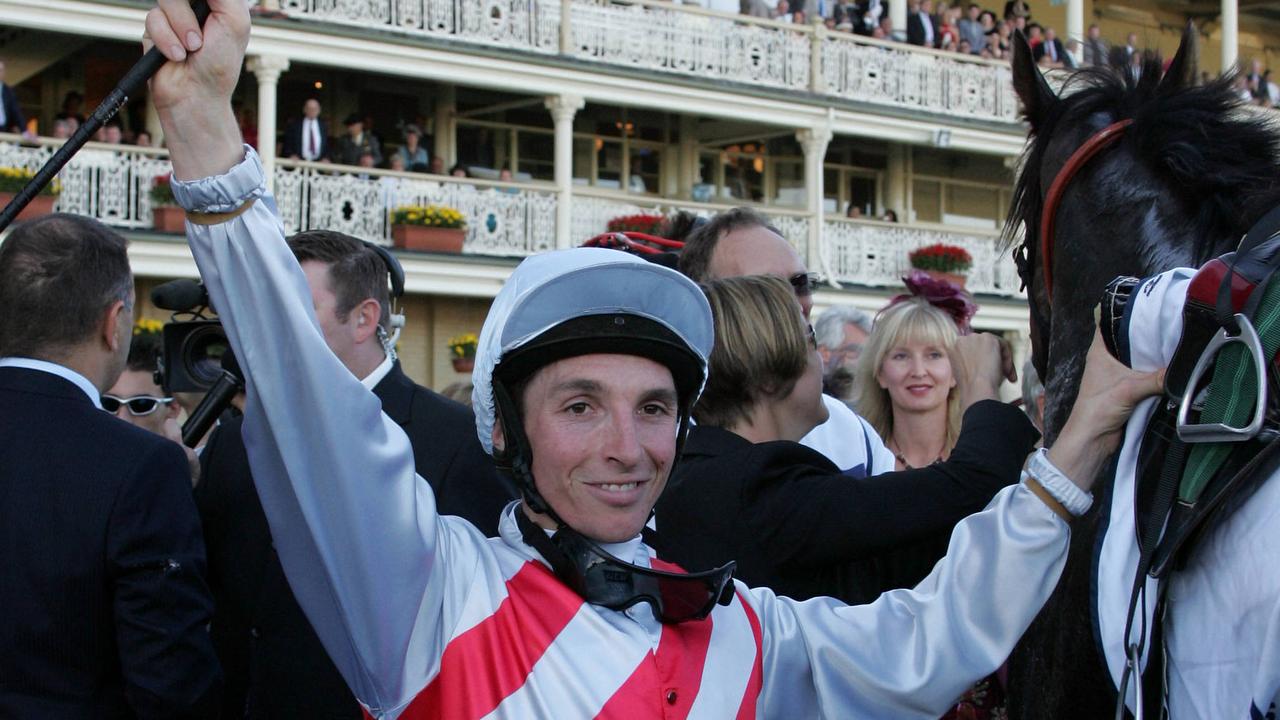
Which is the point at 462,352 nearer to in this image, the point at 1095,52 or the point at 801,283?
the point at 801,283

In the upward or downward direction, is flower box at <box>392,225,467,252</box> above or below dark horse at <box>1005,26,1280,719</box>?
above

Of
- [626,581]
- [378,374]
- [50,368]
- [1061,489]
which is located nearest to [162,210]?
[378,374]

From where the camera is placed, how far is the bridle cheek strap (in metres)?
2.66

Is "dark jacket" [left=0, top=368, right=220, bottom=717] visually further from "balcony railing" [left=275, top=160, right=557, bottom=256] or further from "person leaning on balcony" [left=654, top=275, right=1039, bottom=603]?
"balcony railing" [left=275, top=160, right=557, bottom=256]

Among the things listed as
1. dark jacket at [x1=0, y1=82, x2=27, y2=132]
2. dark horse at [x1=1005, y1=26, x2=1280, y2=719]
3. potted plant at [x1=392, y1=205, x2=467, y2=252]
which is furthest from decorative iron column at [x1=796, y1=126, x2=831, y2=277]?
dark horse at [x1=1005, y1=26, x2=1280, y2=719]

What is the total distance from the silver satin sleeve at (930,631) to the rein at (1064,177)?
988 mm

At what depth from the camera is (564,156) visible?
19.4 metres

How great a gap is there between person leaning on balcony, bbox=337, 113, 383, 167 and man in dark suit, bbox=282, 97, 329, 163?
0.28 metres

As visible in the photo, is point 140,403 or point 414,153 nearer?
point 140,403

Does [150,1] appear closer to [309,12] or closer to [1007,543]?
[309,12]

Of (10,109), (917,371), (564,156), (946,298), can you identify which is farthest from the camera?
(564,156)

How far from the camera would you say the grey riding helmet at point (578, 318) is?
6.07 feet

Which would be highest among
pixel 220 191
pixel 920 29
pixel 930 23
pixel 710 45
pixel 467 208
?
pixel 930 23

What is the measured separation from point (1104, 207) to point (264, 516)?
2.13 meters
